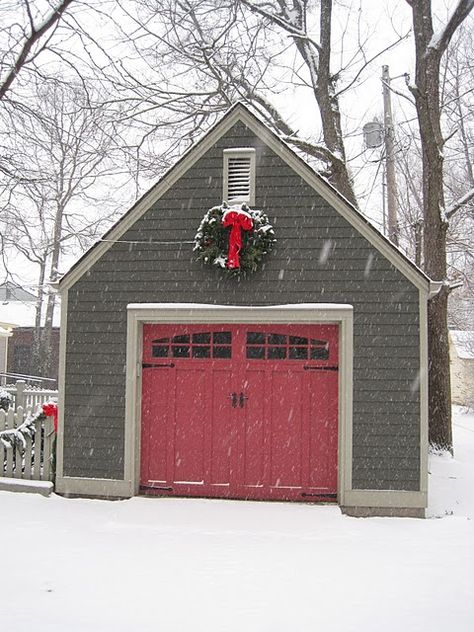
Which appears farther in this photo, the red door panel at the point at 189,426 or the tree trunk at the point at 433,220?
the tree trunk at the point at 433,220

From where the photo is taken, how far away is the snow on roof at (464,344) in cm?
2638

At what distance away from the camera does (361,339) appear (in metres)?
8.20

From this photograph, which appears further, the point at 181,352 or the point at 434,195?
the point at 434,195

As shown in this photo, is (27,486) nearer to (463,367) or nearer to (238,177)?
(238,177)

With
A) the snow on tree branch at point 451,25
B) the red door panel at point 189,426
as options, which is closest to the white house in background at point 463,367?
the snow on tree branch at point 451,25

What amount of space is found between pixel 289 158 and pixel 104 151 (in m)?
7.55

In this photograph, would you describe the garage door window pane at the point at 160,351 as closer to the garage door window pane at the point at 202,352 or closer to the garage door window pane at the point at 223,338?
the garage door window pane at the point at 202,352

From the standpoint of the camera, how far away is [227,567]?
5980 millimetres

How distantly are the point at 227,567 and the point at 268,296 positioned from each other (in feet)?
11.5

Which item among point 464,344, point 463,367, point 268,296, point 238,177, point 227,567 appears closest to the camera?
point 227,567

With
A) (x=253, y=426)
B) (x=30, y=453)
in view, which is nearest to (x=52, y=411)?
(x=30, y=453)

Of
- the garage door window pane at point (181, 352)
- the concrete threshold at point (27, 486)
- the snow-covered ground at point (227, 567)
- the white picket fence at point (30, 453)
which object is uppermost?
the garage door window pane at point (181, 352)

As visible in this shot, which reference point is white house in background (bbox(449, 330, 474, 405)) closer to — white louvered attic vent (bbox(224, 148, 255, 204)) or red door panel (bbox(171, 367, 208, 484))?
red door panel (bbox(171, 367, 208, 484))

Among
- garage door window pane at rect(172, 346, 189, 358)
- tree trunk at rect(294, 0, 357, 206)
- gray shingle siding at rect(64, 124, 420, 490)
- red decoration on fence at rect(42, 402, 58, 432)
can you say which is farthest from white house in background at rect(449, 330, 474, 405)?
red decoration on fence at rect(42, 402, 58, 432)
